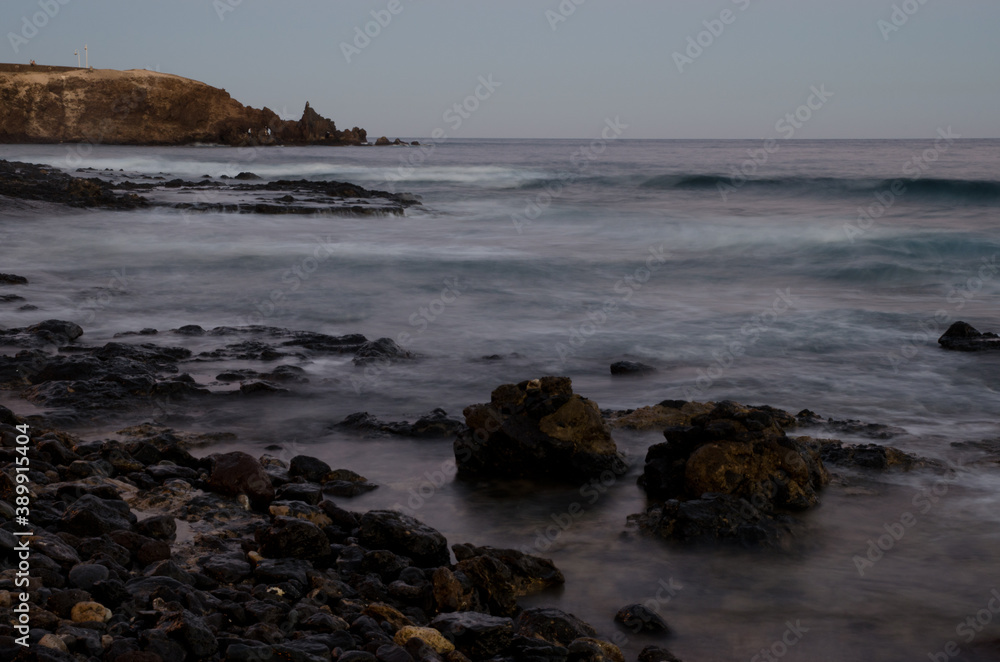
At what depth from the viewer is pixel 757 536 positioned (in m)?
4.79

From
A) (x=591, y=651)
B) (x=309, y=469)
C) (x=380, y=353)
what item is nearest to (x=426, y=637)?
(x=591, y=651)

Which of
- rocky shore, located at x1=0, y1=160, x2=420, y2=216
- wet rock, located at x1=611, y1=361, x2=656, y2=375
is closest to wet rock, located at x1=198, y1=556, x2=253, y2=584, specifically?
wet rock, located at x1=611, y1=361, x2=656, y2=375

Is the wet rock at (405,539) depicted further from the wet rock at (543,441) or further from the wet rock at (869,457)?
the wet rock at (869,457)

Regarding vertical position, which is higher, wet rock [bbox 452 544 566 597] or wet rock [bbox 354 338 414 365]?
wet rock [bbox 354 338 414 365]

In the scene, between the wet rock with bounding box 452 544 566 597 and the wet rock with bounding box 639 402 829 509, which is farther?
the wet rock with bounding box 639 402 829 509

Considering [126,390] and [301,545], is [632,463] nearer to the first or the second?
[301,545]

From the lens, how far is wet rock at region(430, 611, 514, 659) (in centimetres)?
346

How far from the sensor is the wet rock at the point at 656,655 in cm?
356

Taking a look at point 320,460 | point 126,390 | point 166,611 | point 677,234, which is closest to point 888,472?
point 320,460

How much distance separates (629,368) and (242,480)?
483cm

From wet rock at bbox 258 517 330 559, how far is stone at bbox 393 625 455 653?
34.6 inches

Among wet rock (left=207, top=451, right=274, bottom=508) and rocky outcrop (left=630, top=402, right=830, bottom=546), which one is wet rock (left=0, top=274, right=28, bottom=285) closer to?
wet rock (left=207, top=451, right=274, bottom=508)

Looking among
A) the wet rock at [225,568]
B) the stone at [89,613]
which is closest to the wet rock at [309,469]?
the wet rock at [225,568]

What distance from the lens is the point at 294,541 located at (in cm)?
409
